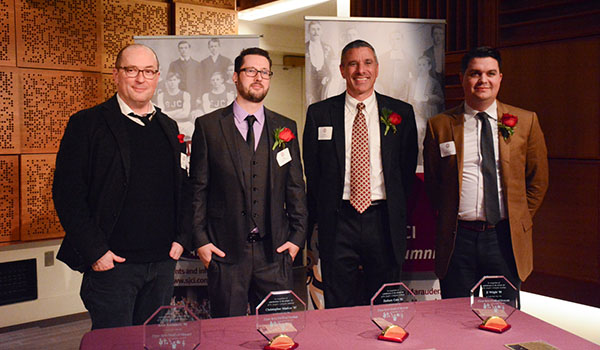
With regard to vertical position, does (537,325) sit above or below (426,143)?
below

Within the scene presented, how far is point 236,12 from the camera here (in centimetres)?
618

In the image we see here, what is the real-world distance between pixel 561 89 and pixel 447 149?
5.42 ft

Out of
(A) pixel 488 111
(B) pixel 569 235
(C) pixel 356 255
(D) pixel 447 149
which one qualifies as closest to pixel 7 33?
(C) pixel 356 255

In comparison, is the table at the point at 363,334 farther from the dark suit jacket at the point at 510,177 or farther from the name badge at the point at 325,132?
the name badge at the point at 325,132

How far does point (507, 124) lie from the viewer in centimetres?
296

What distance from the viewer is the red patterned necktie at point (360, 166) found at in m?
3.02

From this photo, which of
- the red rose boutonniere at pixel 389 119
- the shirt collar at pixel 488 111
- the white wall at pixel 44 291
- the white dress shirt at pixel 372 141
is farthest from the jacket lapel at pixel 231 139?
the white wall at pixel 44 291

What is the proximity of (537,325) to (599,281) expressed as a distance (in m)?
2.36

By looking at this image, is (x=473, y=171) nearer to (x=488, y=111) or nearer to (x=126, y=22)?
(x=488, y=111)

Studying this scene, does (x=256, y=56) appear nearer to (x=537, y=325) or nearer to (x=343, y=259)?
(x=343, y=259)

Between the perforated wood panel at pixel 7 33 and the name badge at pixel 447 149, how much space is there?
3.81 m

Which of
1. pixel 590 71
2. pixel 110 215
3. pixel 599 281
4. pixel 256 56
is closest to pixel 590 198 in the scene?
pixel 599 281

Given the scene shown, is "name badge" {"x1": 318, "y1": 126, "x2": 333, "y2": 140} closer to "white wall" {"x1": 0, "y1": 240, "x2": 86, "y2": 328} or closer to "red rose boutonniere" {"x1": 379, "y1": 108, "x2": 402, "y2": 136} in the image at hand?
"red rose boutonniere" {"x1": 379, "y1": 108, "x2": 402, "y2": 136}

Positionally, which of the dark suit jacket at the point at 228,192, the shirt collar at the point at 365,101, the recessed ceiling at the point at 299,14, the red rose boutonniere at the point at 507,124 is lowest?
the dark suit jacket at the point at 228,192
